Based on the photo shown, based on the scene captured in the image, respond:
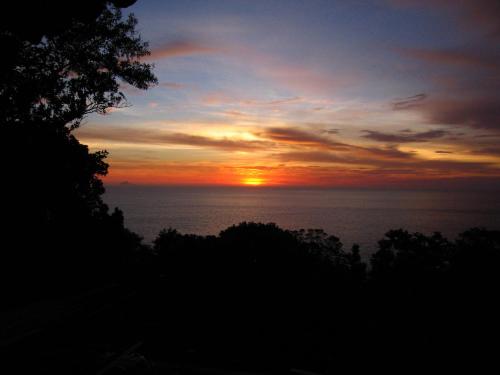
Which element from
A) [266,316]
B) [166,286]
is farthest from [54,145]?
[266,316]

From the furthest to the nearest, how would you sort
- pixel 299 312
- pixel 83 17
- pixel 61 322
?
1. pixel 299 312
2. pixel 61 322
3. pixel 83 17

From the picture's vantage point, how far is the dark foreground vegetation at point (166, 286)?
9.23 meters

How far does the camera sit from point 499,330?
10008 mm

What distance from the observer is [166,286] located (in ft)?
44.6

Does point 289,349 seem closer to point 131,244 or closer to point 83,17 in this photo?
point 83,17

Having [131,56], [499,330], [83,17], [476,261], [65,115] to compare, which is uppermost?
[131,56]

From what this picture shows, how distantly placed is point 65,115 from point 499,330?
58.3 feet

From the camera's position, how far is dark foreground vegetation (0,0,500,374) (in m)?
9.23

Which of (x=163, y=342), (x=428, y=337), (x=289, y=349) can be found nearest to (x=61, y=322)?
(x=163, y=342)

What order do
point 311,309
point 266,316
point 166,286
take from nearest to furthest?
point 266,316, point 311,309, point 166,286

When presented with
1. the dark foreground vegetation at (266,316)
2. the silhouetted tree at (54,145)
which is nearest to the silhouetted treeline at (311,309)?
the dark foreground vegetation at (266,316)

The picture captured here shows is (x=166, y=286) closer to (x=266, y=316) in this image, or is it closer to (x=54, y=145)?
(x=266, y=316)

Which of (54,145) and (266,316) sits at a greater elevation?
(54,145)

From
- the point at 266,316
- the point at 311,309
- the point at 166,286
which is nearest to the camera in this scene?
the point at 266,316
